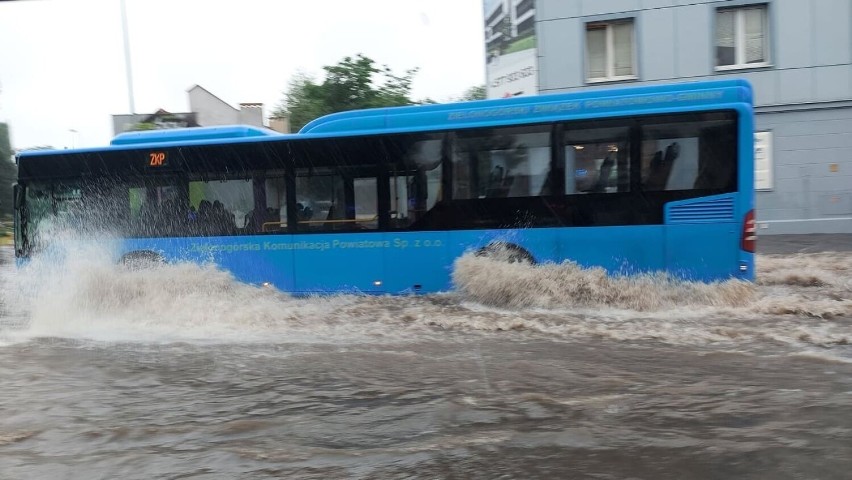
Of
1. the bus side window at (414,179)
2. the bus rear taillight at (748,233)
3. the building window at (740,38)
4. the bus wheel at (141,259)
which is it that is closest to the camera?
the bus rear taillight at (748,233)

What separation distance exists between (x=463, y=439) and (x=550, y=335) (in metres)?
3.53

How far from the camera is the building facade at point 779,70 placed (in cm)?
1808

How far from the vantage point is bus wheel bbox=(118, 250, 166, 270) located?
10781mm

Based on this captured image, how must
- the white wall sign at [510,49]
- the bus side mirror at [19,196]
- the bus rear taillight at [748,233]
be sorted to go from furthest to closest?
1. the white wall sign at [510,49]
2. the bus side mirror at [19,196]
3. the bus rear taillight at [748,233]

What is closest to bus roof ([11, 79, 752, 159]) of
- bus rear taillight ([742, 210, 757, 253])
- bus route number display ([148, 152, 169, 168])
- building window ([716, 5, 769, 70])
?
bus route number display ([148, 152, 169, 168])

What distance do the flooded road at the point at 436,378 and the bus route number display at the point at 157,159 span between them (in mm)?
1695

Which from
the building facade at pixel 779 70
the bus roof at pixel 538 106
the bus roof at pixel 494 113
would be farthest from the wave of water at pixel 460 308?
the building facade at pixel 779 70

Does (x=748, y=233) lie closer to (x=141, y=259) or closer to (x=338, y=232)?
(x=338, y=232)

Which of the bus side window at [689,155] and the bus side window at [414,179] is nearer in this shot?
the bus side window at [689,155]

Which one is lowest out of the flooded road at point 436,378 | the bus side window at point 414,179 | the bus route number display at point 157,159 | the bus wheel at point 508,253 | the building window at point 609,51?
the flooded road at point 436,378

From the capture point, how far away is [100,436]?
5.01 meters

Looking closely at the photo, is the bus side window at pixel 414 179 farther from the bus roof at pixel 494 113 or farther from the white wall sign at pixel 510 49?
the white wall sign at pixel 510 49

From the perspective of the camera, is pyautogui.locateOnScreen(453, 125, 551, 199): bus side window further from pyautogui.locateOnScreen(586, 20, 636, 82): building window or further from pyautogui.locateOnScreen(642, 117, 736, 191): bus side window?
pyautogui.locateOnScreen(586, 20, 636, 82): building window

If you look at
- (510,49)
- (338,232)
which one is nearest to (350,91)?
(510,49)
